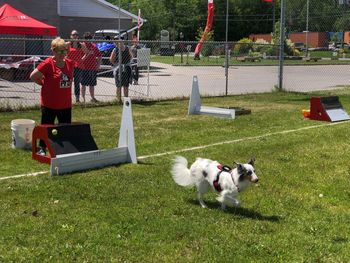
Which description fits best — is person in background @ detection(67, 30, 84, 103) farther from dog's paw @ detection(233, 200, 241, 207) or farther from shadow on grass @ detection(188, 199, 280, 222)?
dog's paw @ detection(233, 200, 241, 207)

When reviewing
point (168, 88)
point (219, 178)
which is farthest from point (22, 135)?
point (168, 88)

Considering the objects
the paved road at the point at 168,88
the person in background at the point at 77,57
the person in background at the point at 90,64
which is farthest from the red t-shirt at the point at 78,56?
the paved road at the point at 168,88

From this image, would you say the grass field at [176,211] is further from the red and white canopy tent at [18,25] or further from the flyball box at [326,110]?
the red and white canopy tent at [18,25]

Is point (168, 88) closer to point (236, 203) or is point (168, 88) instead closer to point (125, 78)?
point (125, 78)

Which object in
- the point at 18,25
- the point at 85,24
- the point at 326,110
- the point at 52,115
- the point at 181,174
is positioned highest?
the point at 85,24

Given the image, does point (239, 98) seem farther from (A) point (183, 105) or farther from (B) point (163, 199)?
(B) point (163, 199)

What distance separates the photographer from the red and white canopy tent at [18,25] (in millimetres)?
18875

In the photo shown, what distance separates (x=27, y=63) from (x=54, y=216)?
1586 cm

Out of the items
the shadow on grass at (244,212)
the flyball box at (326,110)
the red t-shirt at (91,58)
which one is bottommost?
the shadow on grass at (244,212)

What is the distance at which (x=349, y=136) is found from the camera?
10055 mm

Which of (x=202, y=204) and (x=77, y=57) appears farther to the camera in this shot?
(x=77, y=57)

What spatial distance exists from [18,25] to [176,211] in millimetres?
15428

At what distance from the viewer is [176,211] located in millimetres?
5523

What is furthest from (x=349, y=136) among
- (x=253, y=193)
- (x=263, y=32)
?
(x=263, y=32)
